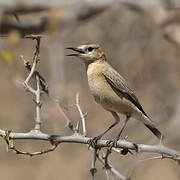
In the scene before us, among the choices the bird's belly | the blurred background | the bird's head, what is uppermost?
the blurred background

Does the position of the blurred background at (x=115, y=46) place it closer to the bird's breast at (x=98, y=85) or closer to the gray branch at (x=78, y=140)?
the bird's breast at (x=98, y=85)

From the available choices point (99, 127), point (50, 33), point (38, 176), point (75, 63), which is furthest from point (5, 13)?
point (99, 127)

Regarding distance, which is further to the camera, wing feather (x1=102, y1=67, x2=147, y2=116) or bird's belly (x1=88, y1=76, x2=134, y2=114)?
wing feather (x1=102, y1=67, x2=147, y2=116)

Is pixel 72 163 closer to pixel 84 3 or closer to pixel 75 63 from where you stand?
pixel 75 63

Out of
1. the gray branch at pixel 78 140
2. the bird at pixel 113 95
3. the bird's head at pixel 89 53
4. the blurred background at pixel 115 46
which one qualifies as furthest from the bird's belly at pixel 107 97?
the blurred background at pixel 115 46

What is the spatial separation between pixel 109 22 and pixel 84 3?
0.59 metres

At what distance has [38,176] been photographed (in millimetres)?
10398

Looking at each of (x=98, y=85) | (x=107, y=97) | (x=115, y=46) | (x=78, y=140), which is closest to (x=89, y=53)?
(x=98, y=85)

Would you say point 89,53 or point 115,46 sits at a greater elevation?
point 115,46

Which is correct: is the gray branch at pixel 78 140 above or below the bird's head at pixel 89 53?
below

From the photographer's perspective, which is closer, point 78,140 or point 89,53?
point 78,140

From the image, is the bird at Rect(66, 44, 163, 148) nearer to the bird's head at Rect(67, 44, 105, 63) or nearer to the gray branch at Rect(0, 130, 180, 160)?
the bird's head at Rect(67, 44, 105, 63)

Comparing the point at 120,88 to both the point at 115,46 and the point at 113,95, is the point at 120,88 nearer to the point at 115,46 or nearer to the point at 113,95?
the point at 113,95

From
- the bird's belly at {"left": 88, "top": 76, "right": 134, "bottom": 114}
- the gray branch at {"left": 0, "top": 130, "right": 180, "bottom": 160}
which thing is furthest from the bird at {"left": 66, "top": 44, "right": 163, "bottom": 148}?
the gray branch at {"left": 0, "top": 130, "right": 180, "bottom": 160}
